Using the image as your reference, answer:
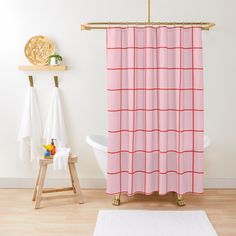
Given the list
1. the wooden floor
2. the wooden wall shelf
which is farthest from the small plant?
the wooden floor

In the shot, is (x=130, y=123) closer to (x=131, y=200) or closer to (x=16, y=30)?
(x=131, y=200)

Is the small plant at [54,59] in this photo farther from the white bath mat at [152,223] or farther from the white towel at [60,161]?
the white bath mat at [152,223]

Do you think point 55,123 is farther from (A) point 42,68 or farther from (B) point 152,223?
(B) point 152,223

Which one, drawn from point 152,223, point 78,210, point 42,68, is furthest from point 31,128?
point 152,223

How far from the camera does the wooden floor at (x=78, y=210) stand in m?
3.34

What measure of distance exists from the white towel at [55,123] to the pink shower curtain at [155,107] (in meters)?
0.92

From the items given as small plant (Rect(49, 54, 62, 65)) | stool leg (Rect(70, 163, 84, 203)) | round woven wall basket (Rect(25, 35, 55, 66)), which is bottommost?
stool leg (Rect(70, 163, 84, 203))

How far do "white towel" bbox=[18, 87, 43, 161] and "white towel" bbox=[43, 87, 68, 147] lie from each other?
4.2 inches

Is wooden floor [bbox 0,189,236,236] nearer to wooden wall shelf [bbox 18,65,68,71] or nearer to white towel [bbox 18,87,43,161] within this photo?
white towel [bbox 18,87,43,161]

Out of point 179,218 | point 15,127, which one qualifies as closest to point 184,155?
point 179,218

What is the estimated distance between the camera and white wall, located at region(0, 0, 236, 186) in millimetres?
4398

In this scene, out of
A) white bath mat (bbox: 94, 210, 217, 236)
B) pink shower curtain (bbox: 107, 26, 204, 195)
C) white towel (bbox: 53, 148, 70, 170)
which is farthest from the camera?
white towel (bbox: 53, 148, 70, 170)

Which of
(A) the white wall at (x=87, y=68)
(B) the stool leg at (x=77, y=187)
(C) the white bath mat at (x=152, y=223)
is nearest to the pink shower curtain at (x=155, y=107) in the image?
(C) the white bath mat at (x=152, y=223)

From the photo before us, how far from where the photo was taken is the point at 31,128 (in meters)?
4.44
